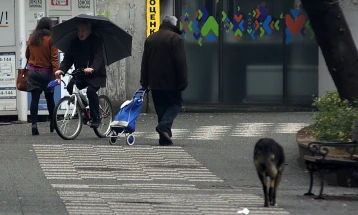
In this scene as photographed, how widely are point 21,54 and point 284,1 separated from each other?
5.00 meters

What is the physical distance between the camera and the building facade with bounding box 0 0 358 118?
18688 millimetres

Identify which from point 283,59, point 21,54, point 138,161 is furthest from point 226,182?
point 283,59

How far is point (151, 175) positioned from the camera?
1166 cm

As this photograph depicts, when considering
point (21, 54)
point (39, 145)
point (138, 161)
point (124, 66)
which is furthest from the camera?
point (124, 66)

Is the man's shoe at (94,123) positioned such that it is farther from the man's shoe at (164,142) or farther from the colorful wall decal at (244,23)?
the colorful wall decal at (244,23)

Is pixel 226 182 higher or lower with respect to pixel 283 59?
lower

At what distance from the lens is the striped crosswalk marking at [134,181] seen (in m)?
9.36

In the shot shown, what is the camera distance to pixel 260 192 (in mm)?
10617

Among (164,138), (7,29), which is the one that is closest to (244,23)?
(7,29)

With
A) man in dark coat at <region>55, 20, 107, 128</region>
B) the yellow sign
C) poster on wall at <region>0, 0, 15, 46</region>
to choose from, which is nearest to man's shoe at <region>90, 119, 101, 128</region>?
man in dark coat at <region>55, 20, 107, 128</region>

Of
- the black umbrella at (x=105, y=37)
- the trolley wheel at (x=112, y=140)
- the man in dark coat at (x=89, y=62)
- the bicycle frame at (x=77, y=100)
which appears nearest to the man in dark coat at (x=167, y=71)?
the trolley wheel at (x=112, y=140)

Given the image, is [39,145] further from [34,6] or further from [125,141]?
[34,6]

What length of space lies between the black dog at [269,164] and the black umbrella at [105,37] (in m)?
5.69

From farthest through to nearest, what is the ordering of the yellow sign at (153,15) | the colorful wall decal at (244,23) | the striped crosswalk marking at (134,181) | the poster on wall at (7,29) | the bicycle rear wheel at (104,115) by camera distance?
the colorful wall decal at (244,23)
the yellow sign at (153,15)
the poster on wall at (7,29)
the bicycle rear wheel at (104,115)
the striped crosswalk marking at (134,181)
